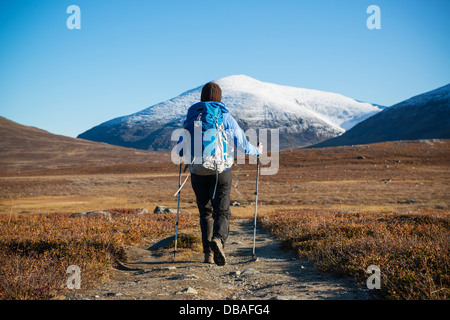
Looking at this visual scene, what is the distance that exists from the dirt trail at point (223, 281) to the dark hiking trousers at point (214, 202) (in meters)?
0.69

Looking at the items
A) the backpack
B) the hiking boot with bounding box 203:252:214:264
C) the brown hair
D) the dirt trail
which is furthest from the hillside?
the backpack

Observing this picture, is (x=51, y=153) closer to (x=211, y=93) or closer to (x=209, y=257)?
(x=209, y=257)

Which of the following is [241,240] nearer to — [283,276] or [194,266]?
[194,266]

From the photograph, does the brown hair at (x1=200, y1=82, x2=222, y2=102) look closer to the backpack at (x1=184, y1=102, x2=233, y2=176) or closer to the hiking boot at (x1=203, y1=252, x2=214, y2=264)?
the backpack at (x1=184, y1=102, x2=233, y2=176)

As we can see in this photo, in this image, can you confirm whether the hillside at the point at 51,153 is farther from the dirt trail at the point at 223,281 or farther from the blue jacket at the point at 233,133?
the blue jacket at the point at 233,133

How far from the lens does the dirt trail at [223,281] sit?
13.8ft

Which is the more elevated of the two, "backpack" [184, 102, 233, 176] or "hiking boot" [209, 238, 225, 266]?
"backpack" [184, 102, 233, 176]

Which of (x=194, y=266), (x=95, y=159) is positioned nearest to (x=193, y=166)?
(x=194, y=266)

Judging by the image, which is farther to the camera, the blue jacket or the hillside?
the hillside

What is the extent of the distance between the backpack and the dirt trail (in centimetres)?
176

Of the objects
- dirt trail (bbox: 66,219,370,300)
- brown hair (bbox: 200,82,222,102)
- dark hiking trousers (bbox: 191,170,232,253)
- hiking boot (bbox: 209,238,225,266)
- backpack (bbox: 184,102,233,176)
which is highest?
brown hair (bbox: 200,82,222,102)

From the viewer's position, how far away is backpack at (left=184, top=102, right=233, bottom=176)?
18.6ft

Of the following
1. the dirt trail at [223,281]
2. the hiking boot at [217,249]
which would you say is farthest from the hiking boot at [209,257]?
the hiking boot at [217,249]
